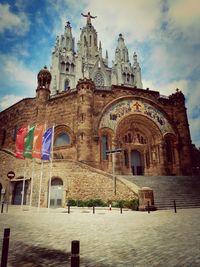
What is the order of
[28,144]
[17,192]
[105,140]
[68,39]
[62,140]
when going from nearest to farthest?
1. [28,144]
2. [17,192]
3. [105,140]
4. [62,140]
5. [68,39]

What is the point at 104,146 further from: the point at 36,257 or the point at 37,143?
the point at 36,257

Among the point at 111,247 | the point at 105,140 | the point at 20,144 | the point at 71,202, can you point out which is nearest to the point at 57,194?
the point at 71,202

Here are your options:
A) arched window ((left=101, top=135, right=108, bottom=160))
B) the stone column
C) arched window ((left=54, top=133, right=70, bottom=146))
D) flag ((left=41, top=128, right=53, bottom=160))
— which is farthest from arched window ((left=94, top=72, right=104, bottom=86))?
flag ((left=41, top=128, right=53, bottom=160))

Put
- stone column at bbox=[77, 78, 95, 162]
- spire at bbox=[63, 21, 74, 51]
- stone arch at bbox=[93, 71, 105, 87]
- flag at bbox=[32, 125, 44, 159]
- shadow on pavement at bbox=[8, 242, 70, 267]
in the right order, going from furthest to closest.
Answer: spire at bbox=[63, 21, 74, 51] → stone arch at bbox=[93, 71, 105, 87] → stone column at bbox=[77, 78, 95, 162] → flag at bbox=[32, 125, 44, 159] → shadow on pavement at bbox=[8, 242, 70, 267]

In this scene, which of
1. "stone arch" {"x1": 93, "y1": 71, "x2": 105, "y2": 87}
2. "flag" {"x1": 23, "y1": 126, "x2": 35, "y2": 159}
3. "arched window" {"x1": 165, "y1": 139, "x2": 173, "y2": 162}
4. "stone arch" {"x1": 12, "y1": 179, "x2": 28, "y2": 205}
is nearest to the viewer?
"flag" {"x1": 23, "y1": 126, "x2": 35, "y2": 159}

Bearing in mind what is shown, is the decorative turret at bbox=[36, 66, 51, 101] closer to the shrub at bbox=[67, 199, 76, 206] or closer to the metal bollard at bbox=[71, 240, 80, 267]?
the shrub at bbox=[67, 199, 76, 206]

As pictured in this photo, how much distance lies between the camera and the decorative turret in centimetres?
2734

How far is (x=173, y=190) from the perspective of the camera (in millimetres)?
17797

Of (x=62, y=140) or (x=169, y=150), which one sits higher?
(x=62, y=140)

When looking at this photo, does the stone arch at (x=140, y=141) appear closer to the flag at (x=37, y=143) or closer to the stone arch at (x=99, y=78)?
the flag at (x=37, y=143)

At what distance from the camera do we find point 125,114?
26.4 meters

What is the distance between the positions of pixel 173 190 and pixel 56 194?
1064 cm

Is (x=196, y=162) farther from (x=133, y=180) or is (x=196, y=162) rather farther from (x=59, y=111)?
(x=59, y=111)

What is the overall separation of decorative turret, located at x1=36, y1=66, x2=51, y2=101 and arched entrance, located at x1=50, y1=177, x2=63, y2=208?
13.2m
